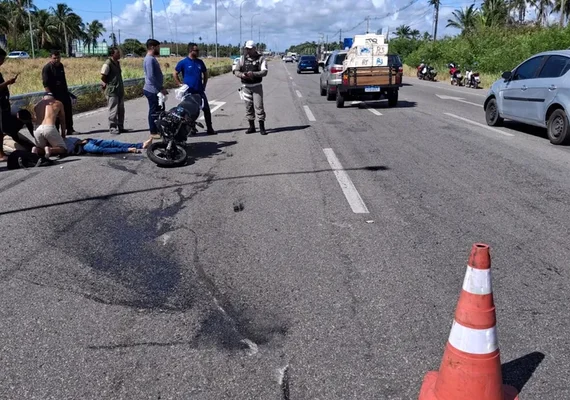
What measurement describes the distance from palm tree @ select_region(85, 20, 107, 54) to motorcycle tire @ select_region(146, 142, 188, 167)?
116504 mm

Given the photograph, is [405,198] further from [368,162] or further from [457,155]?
[457,155]

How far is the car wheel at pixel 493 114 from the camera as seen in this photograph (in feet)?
42.2

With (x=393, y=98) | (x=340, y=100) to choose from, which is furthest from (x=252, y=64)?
(x=393, y=98)

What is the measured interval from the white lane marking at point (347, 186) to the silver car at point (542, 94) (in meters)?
4.41

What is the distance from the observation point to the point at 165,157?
852 centimetres

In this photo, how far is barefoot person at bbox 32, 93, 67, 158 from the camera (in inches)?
343

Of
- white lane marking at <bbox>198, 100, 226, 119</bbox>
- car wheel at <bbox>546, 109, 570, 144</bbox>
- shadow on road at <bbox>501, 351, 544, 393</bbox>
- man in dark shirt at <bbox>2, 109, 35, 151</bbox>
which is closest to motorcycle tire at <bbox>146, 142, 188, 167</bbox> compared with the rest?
man in dark shirt at <bbox>2, 109, 35, 151</bbox>

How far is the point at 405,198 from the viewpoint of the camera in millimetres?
6605

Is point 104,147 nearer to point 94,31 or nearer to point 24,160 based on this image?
point 24,160

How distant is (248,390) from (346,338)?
78 centimetres

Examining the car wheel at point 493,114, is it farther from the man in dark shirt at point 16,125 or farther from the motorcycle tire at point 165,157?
the man in dark shirt at point 16,125

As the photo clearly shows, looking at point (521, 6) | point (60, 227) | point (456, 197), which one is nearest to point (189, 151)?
point (60, 227)

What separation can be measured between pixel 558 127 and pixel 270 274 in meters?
8.22

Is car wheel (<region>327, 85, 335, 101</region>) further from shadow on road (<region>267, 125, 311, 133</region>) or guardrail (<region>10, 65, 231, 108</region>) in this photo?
guardrail (<region>10, 65, 231, 108</region>)
